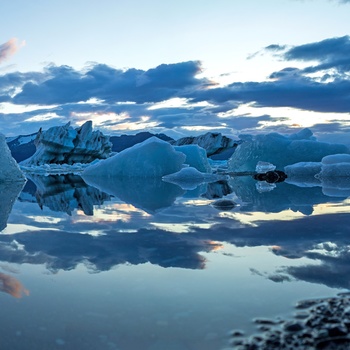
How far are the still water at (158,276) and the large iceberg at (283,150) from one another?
46.9 feet

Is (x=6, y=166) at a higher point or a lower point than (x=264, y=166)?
higher

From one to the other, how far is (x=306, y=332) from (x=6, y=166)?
14.2 metres

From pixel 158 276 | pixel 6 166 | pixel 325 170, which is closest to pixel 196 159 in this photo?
pixel 325 170

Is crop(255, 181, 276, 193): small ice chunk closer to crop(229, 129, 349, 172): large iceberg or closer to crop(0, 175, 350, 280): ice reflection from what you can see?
crop(0, 175, 350, 280): ice reflection

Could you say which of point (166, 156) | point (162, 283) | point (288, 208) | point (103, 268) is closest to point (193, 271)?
point (162, 283)

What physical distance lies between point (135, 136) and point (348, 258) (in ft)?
440

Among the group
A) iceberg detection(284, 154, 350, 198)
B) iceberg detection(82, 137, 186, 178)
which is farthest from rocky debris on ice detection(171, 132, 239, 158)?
iceberg detection(82, 137, 186, 178)

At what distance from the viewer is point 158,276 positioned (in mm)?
2604

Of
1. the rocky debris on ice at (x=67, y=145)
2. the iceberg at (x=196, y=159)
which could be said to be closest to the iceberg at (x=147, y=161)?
the iceberg at (x=196, y=159)

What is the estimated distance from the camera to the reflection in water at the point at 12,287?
91.6 inches

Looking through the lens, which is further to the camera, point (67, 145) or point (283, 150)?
point (67, 145)

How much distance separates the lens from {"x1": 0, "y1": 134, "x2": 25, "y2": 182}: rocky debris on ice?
14.1 metres

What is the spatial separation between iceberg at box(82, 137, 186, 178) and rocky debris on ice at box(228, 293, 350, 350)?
48.3ft

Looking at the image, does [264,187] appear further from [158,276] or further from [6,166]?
[6,166]
